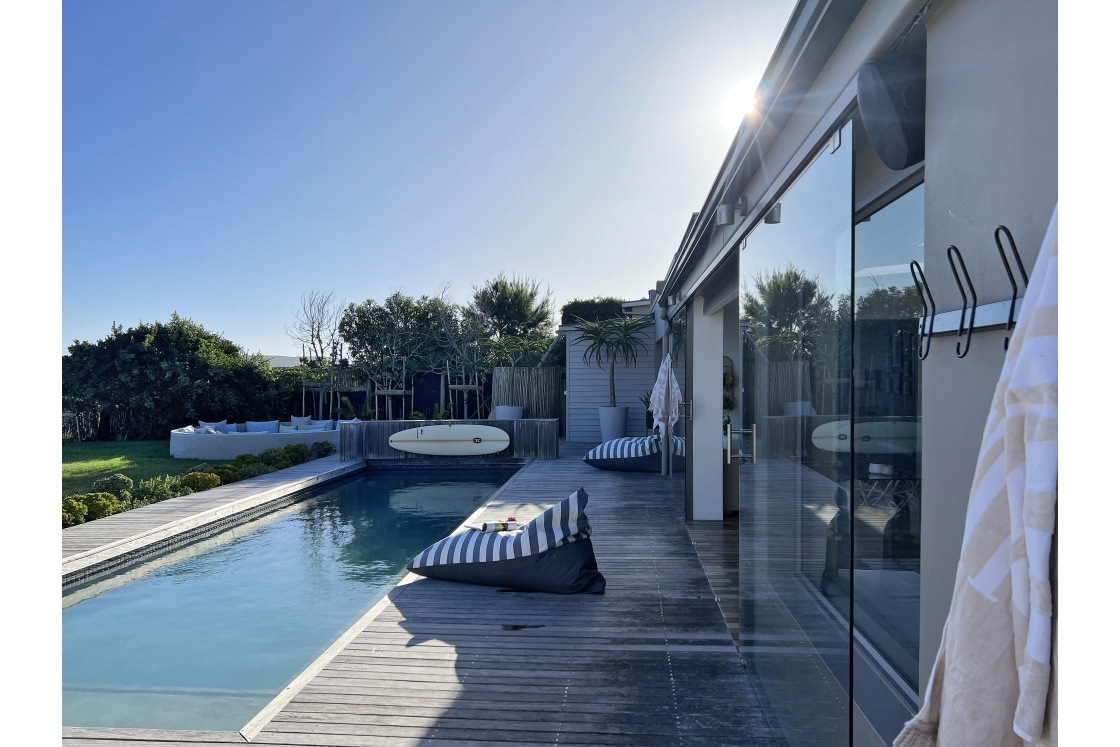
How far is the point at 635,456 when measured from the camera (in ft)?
32.6

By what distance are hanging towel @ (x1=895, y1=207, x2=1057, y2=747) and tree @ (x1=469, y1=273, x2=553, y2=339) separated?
23609mm

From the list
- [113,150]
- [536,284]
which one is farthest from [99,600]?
[536,284]

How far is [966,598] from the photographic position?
2.56 feet

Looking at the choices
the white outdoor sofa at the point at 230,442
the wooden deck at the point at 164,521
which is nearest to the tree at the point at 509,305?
the white outdoor sofa at the point at 230,442

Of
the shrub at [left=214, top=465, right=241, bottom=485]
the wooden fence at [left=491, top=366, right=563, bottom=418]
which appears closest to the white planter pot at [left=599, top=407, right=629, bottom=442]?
the wooden fence at [left=491, top=366, right=563, bottom=418]

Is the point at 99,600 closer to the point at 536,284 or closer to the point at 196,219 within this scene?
the point at 196,219

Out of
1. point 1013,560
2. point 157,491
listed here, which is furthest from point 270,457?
point 1013,560

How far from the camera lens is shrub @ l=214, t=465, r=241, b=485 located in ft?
31.5

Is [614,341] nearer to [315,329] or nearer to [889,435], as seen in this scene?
[315,329]

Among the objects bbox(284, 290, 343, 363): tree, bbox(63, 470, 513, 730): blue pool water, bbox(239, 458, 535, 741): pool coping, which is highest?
bbox(284, 290, 343, 363): tree

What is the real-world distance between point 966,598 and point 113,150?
15.2 metres

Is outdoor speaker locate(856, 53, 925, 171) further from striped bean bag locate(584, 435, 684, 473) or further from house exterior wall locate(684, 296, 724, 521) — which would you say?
striped bean bag locate(584, 435, 684, 473)

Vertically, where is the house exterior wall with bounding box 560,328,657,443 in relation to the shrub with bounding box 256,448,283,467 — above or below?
above

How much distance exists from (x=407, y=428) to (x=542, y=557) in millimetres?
7870
